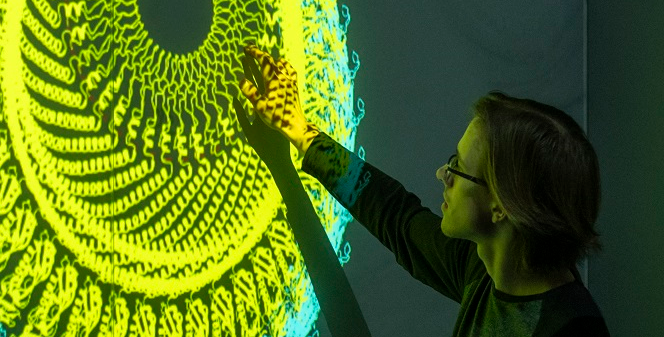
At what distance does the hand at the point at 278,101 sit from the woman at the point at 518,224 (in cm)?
30

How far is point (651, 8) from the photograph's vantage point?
2.23 m

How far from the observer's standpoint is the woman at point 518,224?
4.65ft

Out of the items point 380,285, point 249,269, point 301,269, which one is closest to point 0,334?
point 249,269

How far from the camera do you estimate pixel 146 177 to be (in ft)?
5.20

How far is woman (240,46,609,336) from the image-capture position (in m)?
1.42

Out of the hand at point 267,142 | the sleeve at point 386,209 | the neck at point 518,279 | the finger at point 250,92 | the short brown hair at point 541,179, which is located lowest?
the neck at point 518,279

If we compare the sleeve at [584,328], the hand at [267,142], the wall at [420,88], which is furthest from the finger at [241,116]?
the sleeve at [584,328]

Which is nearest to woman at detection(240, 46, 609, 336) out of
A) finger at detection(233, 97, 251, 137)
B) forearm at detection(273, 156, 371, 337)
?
forearm at detection(273, 156, 371, 337)

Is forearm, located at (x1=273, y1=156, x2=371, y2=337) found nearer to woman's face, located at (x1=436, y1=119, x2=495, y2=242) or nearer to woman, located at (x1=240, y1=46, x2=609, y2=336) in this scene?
woman, located at (x1=240, y1=46, x2=609, y2=336)

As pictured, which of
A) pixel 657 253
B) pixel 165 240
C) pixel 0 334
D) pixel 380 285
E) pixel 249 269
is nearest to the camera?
pixel 0 334

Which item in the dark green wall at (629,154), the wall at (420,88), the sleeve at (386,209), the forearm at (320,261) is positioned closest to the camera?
the sleeve at (386,209)

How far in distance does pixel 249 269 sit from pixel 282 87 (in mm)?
369

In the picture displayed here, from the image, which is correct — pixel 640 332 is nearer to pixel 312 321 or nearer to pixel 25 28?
pixel 312 321

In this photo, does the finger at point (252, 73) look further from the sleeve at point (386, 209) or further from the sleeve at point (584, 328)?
the sleeve at point (584, 328)
